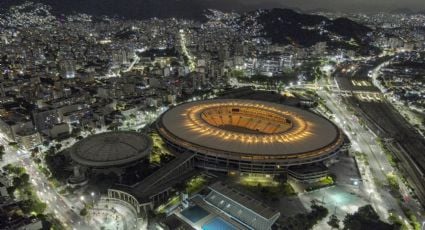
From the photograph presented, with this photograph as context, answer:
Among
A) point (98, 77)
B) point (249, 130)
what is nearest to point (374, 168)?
point (249, 130)

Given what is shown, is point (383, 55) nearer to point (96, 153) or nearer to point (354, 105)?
point (354, 105)

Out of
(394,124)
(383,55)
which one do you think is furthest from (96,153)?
(383,55)

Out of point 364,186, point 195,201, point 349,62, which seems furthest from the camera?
point 349,62

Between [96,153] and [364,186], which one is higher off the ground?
[96,153]

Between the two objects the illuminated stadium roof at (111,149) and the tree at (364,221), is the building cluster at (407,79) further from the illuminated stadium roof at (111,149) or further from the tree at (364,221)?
the illuminated stadium roof at (111,149)

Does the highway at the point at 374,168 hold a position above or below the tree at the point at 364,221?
below

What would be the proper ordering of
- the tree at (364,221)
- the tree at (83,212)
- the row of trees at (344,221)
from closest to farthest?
the tree at (364,221) < the row of trees at (344,221) < the tree at (83,212)

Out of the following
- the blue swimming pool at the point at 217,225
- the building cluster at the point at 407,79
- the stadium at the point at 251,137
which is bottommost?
the blue swimming pool at the point at 217,225

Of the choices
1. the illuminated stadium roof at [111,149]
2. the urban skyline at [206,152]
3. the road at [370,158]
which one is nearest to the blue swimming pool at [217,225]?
the urban skyline at [206,152]
